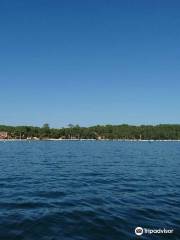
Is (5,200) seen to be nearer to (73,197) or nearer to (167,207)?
(73,197)

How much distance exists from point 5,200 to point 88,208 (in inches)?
257

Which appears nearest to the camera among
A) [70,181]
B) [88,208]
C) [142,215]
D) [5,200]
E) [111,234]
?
[111,234]

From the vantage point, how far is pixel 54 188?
3278 centimetres

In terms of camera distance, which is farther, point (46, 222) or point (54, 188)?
point (54, 188)

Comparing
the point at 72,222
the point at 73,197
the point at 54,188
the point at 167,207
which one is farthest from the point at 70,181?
the point at 72,222

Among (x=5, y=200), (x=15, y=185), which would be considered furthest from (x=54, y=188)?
(x=5, y=200)

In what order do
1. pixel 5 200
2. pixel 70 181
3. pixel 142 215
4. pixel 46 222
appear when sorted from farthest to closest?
pixel 70 181
pixel 5 200
pixel 142 215
pixel 46 222

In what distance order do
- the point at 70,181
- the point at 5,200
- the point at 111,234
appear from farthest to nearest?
the point at 70,181 → the point at 5,200 → the point at 111,234

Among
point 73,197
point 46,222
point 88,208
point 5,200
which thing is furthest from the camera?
point 73,197

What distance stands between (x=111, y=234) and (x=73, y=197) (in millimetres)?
9965

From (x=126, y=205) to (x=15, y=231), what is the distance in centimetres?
925

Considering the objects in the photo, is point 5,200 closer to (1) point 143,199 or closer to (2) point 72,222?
(2) point 72,222

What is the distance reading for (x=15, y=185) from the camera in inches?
1368

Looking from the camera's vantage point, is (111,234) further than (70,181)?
No
